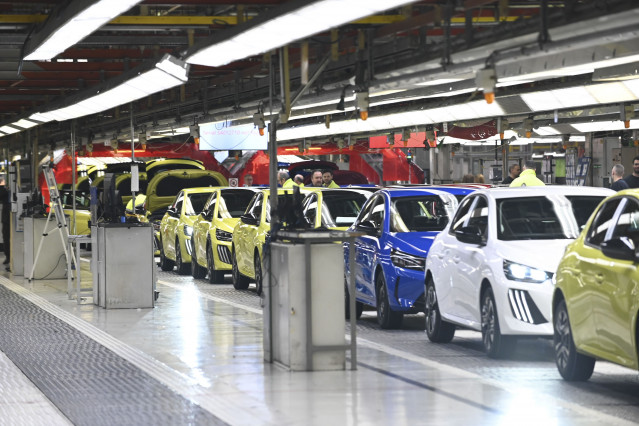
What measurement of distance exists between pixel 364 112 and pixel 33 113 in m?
13.0

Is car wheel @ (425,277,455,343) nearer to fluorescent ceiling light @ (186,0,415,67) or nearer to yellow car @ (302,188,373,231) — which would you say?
fluorescent ceiling light @ (186,0,415,67)

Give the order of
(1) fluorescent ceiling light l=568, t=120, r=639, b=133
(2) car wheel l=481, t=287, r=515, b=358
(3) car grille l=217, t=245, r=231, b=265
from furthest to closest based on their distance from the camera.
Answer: (1) fluorescent ceiling light l=568, t=120, r=639, b=133
(3) car grille l=217, t=245, r=231, b=265
(2) car wheel l=481, t=287, r=515, b=358

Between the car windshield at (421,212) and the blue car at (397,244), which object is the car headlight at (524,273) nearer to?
the blue car at (397,244)

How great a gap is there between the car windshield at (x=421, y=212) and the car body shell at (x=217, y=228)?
20.5ft

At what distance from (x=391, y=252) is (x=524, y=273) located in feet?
11.6

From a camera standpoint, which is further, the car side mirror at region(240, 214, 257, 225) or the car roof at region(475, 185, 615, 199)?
the car side mirror at region(240, 214, 257, 225)

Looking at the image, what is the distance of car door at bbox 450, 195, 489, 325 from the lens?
12781 millimetres

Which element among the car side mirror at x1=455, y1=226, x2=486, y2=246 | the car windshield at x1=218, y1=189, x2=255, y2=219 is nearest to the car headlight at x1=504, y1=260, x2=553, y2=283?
the car side mirror at x1=455, y1=226, x2=486, y2=246

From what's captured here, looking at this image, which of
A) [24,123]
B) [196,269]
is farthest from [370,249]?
[24,123]

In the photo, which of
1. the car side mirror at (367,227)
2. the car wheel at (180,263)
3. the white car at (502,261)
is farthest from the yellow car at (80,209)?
the white car at (502,261)

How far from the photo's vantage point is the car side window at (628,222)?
10.1m

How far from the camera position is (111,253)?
18.3 metres

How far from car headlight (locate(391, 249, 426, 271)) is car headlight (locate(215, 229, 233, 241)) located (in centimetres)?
788

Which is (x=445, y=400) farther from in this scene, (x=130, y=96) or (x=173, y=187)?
(x=173, y=187)
